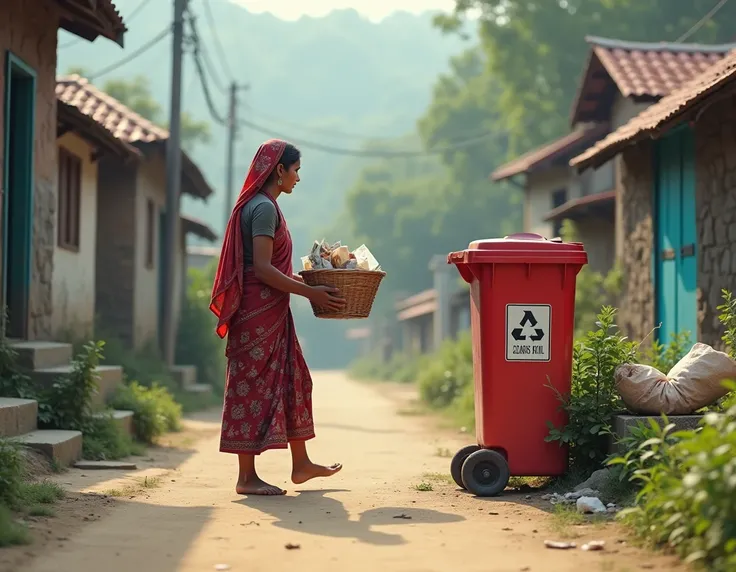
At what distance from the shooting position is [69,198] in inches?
537

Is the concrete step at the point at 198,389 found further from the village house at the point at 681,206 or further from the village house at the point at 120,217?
the village house at the point at 681,206

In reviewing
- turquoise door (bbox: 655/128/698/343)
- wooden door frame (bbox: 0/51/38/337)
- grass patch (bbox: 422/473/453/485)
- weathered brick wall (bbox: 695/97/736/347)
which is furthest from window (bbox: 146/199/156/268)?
grass patch (bbox: 422/473/453/485)

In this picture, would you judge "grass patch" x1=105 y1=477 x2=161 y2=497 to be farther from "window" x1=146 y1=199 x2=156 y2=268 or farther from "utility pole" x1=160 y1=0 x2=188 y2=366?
"window" x1=146 y1=199 x2=156 y2=268

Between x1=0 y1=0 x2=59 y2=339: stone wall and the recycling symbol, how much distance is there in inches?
209

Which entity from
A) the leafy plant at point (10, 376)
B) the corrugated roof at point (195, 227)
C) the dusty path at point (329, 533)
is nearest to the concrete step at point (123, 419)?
the leafy plant at point (10, 376)

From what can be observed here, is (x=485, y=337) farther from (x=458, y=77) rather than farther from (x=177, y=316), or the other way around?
(x=458, y=77)

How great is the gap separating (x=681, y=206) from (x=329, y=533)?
695 centimetres

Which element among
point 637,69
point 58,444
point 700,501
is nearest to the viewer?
point 700,501

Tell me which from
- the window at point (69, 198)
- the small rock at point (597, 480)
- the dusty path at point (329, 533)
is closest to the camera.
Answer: the dusty path at point (329, 533)

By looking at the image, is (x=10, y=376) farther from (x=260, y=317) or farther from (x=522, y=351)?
(x=522, y=351)

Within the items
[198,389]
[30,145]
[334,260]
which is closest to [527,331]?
[334,260]

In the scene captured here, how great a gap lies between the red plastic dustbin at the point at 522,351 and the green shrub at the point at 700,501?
1.66 m

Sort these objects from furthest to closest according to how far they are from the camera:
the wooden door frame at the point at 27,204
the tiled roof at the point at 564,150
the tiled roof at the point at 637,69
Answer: the tiled roof at the point at 564,150 → the tiled roof at the point at 637,69 → the wooden door frame at the point at 27,204

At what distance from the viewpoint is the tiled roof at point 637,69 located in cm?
1586
